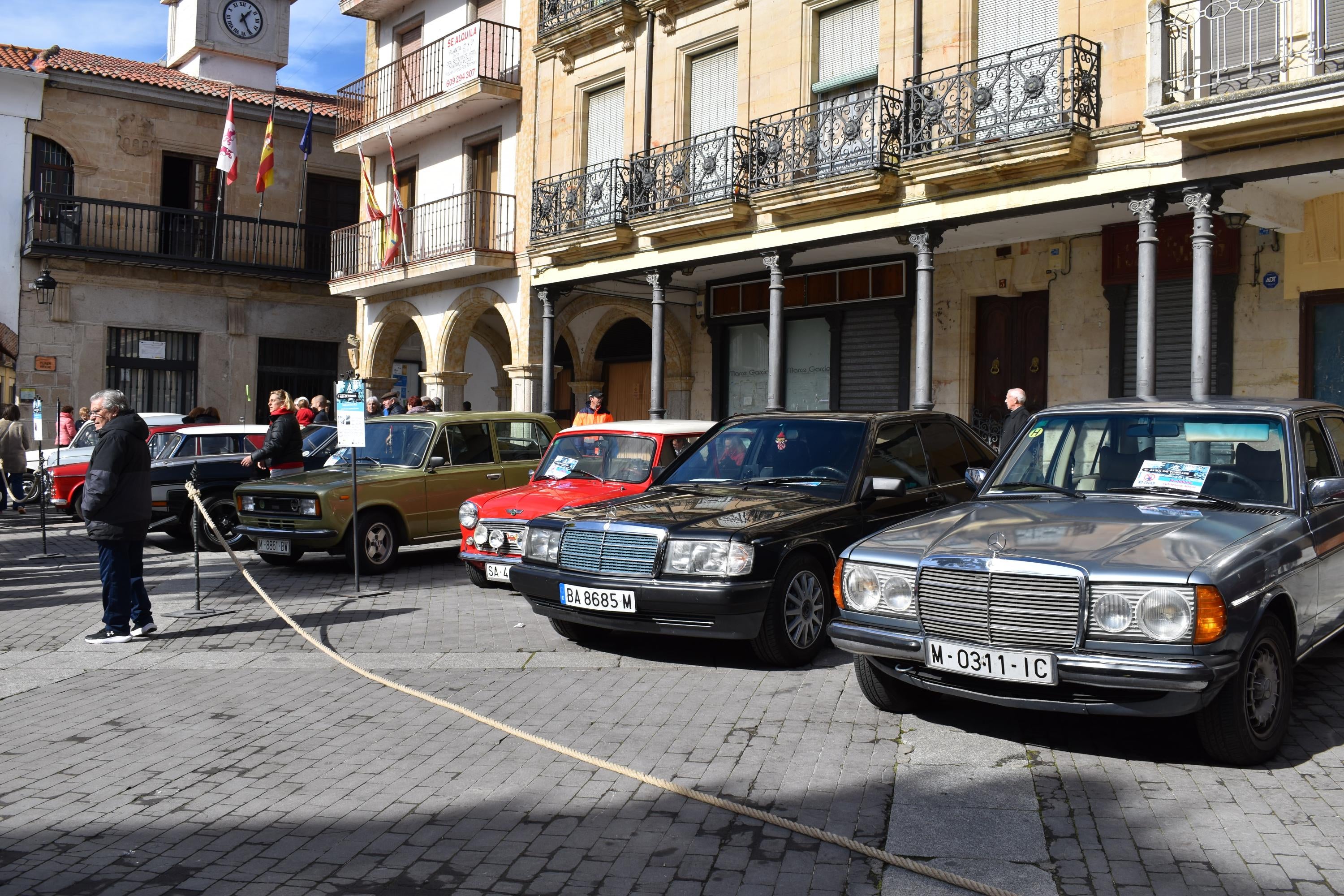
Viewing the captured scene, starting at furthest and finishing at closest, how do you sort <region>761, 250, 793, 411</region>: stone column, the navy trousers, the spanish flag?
the spanish flag < <region>761, 250, 793, 411</region>: stone column < the navy trousers

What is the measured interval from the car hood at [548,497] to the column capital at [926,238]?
645cm

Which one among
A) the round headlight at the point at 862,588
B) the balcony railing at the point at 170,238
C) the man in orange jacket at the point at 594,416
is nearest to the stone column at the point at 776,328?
the man in orange jacket at the point at 594,416

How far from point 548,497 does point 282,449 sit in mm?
4847

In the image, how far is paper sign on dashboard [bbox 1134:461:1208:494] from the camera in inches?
232

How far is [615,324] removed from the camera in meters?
24.3

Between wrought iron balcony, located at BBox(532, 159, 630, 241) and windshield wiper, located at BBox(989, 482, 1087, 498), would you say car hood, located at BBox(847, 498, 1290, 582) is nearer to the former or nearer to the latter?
windshield wiper, located at BBox(989, 482, 1087, 498)

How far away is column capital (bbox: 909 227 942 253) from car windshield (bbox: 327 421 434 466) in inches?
260

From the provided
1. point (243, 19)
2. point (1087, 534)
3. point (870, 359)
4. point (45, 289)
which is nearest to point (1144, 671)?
point (1087, 534)

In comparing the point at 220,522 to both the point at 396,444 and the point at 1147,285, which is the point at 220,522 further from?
the point at 1147,285

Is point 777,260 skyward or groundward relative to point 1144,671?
skyward

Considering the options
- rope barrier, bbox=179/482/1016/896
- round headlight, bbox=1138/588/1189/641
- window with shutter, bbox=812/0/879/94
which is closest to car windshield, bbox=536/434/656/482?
rope barrier, bbox=179/482/1016/896

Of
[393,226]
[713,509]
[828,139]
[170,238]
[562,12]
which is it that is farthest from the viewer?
[170,238]

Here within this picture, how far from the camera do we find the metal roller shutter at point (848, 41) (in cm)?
1647

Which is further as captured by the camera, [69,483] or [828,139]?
[69,483]
